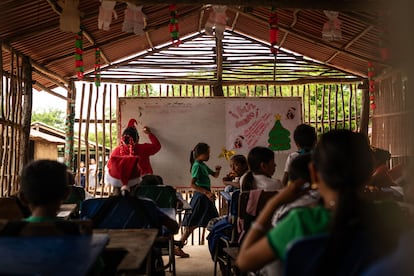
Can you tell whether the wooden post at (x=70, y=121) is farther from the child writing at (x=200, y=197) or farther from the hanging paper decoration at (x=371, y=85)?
the hanging paper decoration at (x=371, y=85)

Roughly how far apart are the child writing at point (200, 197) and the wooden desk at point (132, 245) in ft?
11.6

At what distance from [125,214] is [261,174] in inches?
45.8

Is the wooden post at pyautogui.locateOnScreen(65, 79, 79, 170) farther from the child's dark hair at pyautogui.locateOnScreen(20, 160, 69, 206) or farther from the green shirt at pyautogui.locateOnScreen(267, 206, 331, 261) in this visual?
the green shirt at pyautogui.locateOnScreen(267, 206, 331, 261)

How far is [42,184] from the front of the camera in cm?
203

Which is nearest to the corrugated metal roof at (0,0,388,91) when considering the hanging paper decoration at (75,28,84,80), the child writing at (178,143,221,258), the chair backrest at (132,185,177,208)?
the hanging paper decoration at (75,28,84,80)

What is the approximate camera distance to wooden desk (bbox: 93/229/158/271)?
1.92 meters

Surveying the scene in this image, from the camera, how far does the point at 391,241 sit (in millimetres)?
1307

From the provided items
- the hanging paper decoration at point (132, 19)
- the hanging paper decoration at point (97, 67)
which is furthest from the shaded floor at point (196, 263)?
the hanging paper decoration at point (97, 67)

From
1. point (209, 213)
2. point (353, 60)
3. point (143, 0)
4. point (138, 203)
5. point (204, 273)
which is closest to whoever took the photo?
point (138, 203)

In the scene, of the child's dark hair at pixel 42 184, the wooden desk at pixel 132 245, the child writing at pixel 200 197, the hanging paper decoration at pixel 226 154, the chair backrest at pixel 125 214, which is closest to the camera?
the wooden desk at pixel 132 245

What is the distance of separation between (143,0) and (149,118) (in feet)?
12.1

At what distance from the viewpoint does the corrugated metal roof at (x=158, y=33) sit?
5.88 m

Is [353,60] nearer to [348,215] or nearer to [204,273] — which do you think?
[204,273]

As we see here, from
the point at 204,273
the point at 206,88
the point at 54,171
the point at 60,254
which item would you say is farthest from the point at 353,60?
the point at 60,254
